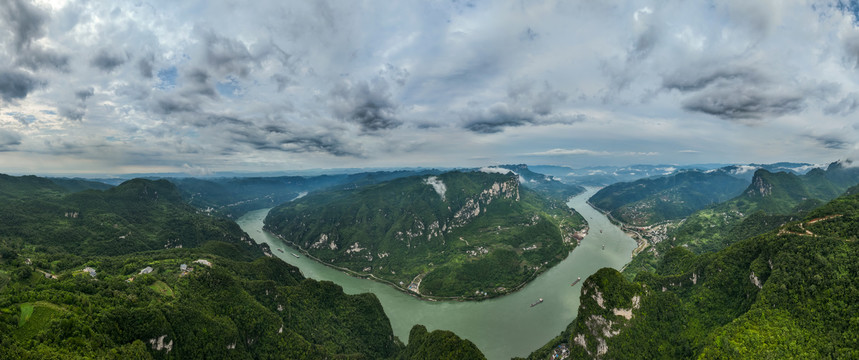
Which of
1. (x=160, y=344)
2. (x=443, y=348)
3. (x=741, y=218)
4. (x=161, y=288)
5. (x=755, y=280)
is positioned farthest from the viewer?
(x=741, y=218)

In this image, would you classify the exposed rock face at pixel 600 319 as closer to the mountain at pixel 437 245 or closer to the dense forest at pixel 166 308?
the dense forest at pixel 166 308

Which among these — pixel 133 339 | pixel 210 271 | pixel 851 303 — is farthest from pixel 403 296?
pixel 851 303

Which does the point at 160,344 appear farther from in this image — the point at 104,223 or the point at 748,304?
the point at 104,223

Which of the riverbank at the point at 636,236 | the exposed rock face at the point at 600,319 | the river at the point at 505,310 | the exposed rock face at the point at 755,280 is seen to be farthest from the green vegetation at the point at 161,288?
the riverbank at the point at 636,236

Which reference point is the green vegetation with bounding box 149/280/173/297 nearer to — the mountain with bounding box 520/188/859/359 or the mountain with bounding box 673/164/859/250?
the mountain with bounding box 520/188/859/359

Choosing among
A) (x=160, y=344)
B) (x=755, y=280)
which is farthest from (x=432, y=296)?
(x=755, y=280)
